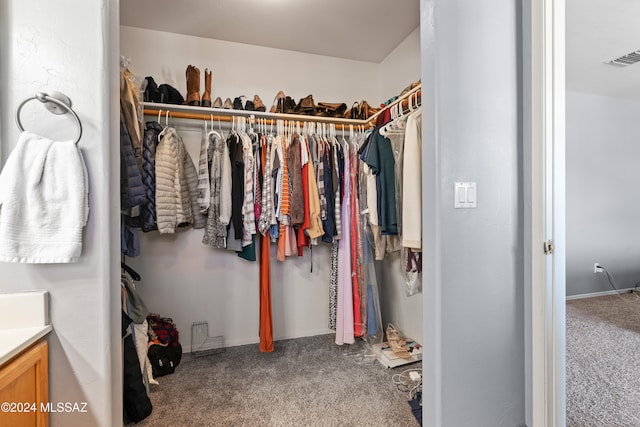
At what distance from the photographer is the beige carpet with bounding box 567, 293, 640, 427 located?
138 cm

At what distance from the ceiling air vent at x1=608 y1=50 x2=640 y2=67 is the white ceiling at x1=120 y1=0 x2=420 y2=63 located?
5.68 ft

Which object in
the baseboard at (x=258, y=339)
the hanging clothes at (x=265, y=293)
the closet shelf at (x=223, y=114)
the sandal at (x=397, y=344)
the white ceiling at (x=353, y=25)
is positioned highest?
the white ceiling at (x=353, y=25)

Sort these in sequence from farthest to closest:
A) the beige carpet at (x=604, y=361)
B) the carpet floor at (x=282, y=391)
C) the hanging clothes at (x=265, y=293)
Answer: the hanging clothes at (x=265, y=293)
the carpet floor at (x=282, y=391)
the beige carpet at (x=604, y=361)

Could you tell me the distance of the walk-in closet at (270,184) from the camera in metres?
2.03

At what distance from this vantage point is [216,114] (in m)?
2.19

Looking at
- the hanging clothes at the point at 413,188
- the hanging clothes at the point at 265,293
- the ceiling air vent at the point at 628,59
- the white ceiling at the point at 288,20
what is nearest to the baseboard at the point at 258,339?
the hanging clothes at the point at 265,293

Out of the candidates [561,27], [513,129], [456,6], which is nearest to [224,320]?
[513,129]

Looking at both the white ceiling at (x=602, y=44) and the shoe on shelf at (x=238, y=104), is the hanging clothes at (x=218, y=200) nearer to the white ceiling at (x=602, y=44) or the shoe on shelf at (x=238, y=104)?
the shoe on shelf at (x=238, y=104)

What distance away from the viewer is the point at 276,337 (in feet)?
8.14

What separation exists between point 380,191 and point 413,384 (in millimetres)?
1299

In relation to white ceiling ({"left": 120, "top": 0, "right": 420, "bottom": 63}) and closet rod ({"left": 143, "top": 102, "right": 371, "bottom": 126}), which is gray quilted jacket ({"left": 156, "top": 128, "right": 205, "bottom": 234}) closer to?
closet rod ({"left": 143, "top": 102, "right": 371, "bottom": 126})

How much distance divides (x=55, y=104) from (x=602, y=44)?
338 cm

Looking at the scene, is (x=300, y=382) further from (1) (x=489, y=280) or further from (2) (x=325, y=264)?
(1) (x=489, y=280)

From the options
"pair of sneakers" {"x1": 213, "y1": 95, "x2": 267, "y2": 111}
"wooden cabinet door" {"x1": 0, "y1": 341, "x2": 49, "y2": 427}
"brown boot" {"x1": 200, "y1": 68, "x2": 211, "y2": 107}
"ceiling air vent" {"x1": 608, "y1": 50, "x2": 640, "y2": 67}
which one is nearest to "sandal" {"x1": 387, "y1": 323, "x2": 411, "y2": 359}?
"wooden cabinet door" {"x1": 0, "y1": 341, "x2": 49, "y2": 427}
